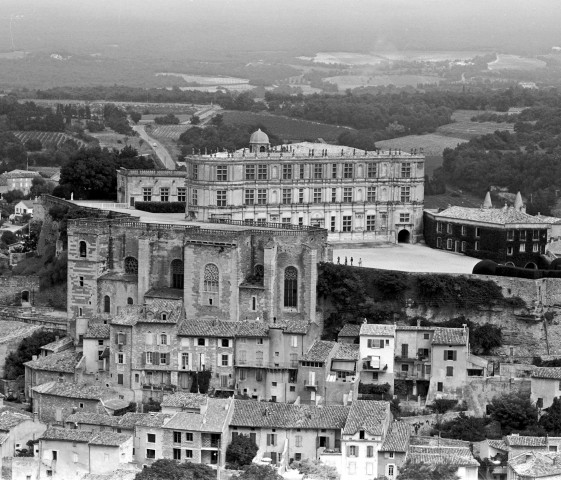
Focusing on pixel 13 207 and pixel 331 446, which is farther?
pixel 13 207

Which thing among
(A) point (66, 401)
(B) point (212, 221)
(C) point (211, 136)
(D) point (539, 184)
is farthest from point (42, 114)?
(A) point (66, 401)

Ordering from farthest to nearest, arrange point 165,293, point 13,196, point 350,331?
point 13,196 < point 165,293 < point 350,331

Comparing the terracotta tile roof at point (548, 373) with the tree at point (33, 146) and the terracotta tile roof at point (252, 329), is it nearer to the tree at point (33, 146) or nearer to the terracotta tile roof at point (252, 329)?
the terracotta tile roof at point (252, 329)

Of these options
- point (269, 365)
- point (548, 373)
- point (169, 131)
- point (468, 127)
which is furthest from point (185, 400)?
Result: point (169, 131)

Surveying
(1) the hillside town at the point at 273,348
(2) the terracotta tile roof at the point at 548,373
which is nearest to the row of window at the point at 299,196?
(1) the hillside town at the point at 273,348

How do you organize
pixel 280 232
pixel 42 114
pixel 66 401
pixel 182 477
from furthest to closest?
pixel 42 114, pixel 280 232, pixel 66 401, pixel 182 477

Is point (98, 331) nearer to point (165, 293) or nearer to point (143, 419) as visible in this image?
point (165, 293)

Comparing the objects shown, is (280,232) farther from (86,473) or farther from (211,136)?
(211,136)
